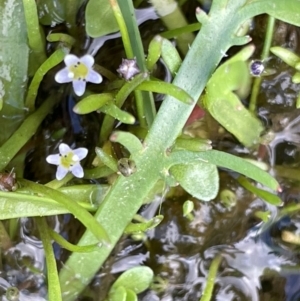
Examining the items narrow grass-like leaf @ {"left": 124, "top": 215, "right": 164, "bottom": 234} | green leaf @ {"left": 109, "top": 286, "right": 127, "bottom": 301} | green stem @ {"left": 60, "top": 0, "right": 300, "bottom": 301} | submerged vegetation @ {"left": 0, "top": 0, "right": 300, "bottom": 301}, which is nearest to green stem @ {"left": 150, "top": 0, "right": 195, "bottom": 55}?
submerged vegetation @ {"left": 0, "top": 0, "right": 300, "bottom": 301}

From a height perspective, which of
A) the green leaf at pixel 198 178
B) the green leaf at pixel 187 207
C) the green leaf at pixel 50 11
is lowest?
the green leaf at pixel 187 207

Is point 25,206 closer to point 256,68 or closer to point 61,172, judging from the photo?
point 61,172

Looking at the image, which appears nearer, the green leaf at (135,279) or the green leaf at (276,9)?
the green leaf at (276,9)

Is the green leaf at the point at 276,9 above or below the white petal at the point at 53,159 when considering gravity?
above

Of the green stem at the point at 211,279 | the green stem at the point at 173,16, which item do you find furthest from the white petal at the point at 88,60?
the green stem at the point at 211,279

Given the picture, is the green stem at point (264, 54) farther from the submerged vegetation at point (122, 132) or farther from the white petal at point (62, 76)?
the white petal at point (62, 76)

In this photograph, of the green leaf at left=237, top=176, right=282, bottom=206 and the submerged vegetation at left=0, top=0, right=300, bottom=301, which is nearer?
the submerged vegetation at left=0, top=0, right=300, bottom=301

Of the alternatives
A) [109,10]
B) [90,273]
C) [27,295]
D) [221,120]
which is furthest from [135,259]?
[109,10]

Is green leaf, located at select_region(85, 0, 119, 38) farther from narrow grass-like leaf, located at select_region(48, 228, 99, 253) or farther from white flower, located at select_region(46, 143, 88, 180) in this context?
narrow grass-like leaf, located at select_region(48, 228, 99, 253)
